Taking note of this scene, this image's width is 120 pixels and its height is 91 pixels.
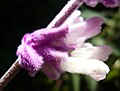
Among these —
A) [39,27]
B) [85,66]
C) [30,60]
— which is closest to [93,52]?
[85,66]

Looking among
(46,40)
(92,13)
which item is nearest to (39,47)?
(46,40)

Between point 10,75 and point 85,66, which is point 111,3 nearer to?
point 85,66

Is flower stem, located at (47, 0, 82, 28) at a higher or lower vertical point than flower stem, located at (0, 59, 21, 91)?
higher

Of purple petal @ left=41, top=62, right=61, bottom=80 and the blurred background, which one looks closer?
purple petal @ left=41, top=62, right=61, bottom=80

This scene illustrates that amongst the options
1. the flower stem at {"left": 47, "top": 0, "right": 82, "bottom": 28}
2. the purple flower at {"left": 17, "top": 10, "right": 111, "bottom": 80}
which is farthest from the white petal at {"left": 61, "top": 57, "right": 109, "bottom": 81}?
the flower stem at {"left": 47, "top": 0, "right": 82, "bottom": 28}

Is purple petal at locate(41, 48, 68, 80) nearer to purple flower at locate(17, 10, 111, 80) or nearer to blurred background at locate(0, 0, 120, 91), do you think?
purple flower at locate(17, 10, 111, 80)

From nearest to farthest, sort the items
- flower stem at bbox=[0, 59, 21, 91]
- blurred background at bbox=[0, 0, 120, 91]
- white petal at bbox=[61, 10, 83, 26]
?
flower stem at bbox=[0, 59, 21, 91], white petal at bbox=[61, 10, 83, 26], blurred background at bbox=[0, 0, 120, 91]

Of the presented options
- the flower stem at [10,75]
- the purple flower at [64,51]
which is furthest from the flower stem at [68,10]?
the flower stem at [10,75]
